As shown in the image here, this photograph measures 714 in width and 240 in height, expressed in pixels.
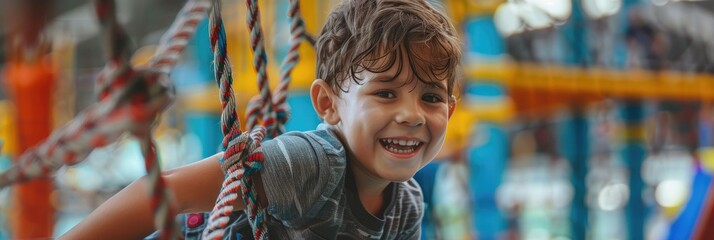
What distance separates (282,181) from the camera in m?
0.53

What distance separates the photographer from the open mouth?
21.9 inches

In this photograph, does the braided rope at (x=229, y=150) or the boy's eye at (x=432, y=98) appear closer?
the braided rope at (x=229, y=150)

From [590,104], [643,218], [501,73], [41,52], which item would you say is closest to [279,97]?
[41,52]

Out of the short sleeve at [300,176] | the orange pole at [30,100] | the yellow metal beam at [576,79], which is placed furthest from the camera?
the yellow metal beam at [576,79]

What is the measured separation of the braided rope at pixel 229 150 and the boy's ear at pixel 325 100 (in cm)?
9

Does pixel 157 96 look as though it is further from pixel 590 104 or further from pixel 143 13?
pixel 143 13

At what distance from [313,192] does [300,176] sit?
2cm

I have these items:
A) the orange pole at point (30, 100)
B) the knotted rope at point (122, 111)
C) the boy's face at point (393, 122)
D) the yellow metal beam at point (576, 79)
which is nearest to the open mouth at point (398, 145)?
the boy's face at point (393, 122)

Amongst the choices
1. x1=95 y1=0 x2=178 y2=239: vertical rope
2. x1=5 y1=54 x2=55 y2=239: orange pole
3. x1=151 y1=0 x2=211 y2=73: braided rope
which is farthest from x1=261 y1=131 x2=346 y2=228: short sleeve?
x1=5 y1=54 x2=55 y2=239: orange pole

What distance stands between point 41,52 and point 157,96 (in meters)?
1.47

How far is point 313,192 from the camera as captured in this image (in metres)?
0.54

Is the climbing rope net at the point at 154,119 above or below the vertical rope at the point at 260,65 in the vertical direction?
below

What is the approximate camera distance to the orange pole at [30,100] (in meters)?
1.47

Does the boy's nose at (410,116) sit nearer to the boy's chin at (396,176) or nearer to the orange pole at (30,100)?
the boy's chin at (396,176)
